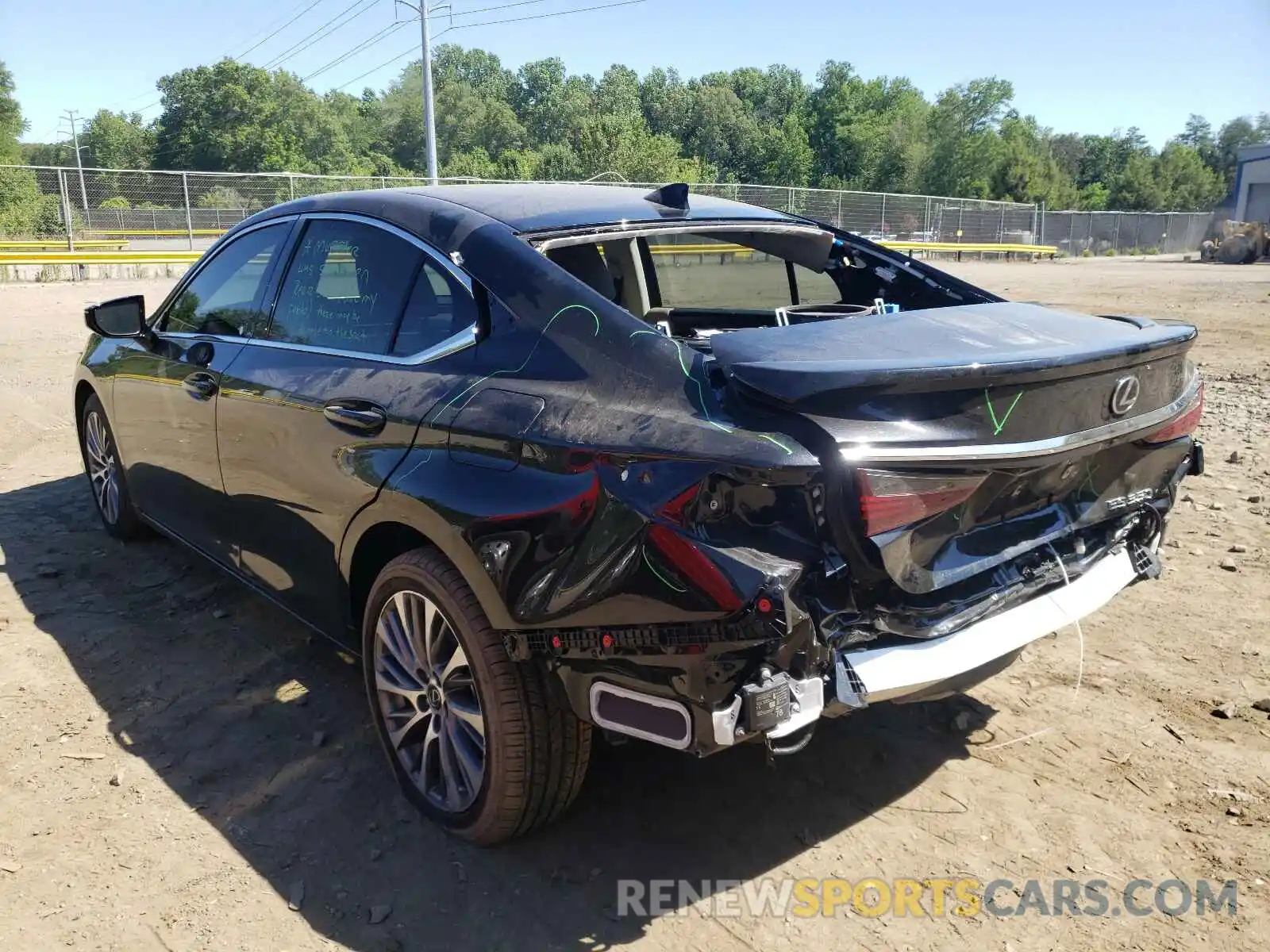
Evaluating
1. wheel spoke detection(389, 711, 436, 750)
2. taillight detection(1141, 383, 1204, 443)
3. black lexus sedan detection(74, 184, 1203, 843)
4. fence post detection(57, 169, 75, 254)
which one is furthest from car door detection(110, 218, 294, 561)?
fence post detection(57, 169, 75, 254)

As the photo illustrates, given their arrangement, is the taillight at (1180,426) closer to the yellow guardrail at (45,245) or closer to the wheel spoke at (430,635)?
the wheel spoke at (430,635)

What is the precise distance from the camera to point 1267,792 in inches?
118

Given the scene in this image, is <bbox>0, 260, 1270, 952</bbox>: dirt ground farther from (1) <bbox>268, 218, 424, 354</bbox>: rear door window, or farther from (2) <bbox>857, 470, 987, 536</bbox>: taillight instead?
(1) <bbox>268, 218, 424, 354</bbox>: rear door window

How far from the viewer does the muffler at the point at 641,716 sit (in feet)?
7.21

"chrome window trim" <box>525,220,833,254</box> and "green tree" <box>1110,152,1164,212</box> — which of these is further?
"green tree" <box>1110,152,1164,212</box>

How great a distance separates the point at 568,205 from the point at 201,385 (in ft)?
5.44

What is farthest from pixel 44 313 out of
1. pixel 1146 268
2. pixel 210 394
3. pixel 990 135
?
pixel 990 135

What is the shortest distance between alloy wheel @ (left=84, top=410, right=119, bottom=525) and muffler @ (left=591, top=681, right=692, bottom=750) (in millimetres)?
3711

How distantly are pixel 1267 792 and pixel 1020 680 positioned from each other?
89 cm

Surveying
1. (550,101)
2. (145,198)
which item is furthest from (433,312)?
(550,101)

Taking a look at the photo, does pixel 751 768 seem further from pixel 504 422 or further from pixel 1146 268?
pixel 1146 268

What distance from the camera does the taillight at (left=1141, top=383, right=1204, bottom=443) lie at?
2.87m

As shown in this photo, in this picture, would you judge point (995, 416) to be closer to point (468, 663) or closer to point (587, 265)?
point (587, 265)

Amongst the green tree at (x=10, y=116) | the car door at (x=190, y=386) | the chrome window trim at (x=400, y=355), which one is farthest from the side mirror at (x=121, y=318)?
the green tree at (x=10, y=116)
